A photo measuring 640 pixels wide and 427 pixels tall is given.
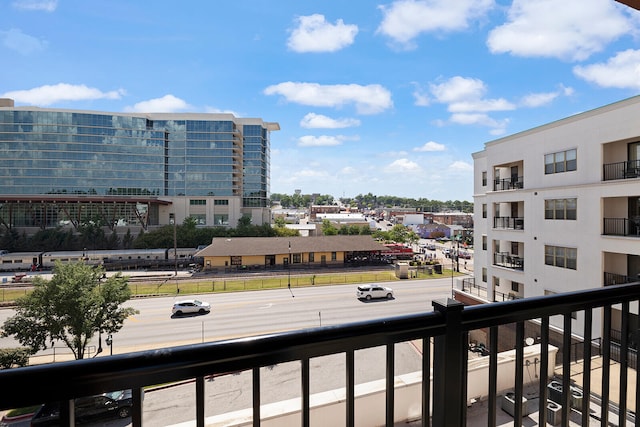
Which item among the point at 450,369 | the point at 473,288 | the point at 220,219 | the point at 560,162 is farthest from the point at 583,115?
the point at 220,219

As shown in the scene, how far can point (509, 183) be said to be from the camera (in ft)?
45.6

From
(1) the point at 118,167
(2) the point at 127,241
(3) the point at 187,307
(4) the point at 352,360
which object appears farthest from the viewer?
(1) the point at 118,167

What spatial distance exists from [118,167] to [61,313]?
1760 inches

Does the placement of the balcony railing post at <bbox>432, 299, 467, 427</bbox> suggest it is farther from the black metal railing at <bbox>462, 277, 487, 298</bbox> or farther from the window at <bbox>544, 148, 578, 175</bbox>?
the black metal railing at <bbox>462, 277, 487, 298</bbox>

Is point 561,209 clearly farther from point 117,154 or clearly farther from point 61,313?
point 117,154

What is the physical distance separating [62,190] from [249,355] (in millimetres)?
Result: 59506

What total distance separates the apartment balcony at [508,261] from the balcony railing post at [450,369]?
1349 centimetres

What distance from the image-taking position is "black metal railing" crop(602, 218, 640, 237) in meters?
9.39

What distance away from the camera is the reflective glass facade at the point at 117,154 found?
47625mm

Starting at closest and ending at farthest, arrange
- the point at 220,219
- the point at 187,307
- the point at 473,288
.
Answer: the point at 473,288 < the point at 187,307 < the point at 220,219

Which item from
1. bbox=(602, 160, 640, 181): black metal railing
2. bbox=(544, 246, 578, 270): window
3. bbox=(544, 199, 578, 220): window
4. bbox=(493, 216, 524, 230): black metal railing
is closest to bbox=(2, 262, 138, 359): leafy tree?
bbox=(493, 216, 524, 230): black metal railing

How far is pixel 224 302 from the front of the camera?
2066 centimetres

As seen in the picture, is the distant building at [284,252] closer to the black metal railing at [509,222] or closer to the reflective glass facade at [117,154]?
the black metal railing at [509,222]

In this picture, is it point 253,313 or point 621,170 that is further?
point 253,313
